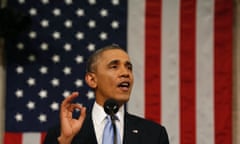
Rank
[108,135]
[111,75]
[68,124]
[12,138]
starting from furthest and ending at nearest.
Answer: [12,138]
[111,75]
[108,135]
[68,124]

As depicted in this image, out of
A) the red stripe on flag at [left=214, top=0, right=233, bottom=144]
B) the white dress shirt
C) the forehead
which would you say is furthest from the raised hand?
the red stripe on flag at [left=214, top=0, right=233, bottom=144]

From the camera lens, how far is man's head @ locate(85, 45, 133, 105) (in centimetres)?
231

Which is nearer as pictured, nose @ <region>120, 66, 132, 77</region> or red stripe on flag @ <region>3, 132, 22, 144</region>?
nose @ <region>120, 66, 132, 77</region>

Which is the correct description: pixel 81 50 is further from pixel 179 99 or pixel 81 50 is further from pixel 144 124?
pixel 144 124

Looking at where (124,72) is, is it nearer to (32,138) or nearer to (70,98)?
(70,98)

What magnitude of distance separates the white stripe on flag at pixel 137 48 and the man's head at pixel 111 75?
1.06 m

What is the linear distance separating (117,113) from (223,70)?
4.48 feet

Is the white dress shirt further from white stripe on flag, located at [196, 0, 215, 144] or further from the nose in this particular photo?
white stripe on flag, located at [196, 0, 215, 144]

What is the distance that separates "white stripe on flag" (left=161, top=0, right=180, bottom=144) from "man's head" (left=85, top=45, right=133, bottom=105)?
1128 mm

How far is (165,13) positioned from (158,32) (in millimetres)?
143

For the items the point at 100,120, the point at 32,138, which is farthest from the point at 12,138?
the point at 100,120

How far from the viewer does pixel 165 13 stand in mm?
3539

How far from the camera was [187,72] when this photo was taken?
138 inches

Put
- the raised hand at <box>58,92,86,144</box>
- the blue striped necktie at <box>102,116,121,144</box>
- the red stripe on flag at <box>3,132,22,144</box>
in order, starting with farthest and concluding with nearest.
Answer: the red stripe on flag at <box>3,132,22,144</box> → the blue striped necktie at <box>102,116,121,144</box> → the raised hand at <box>58,92,86,144</box>
